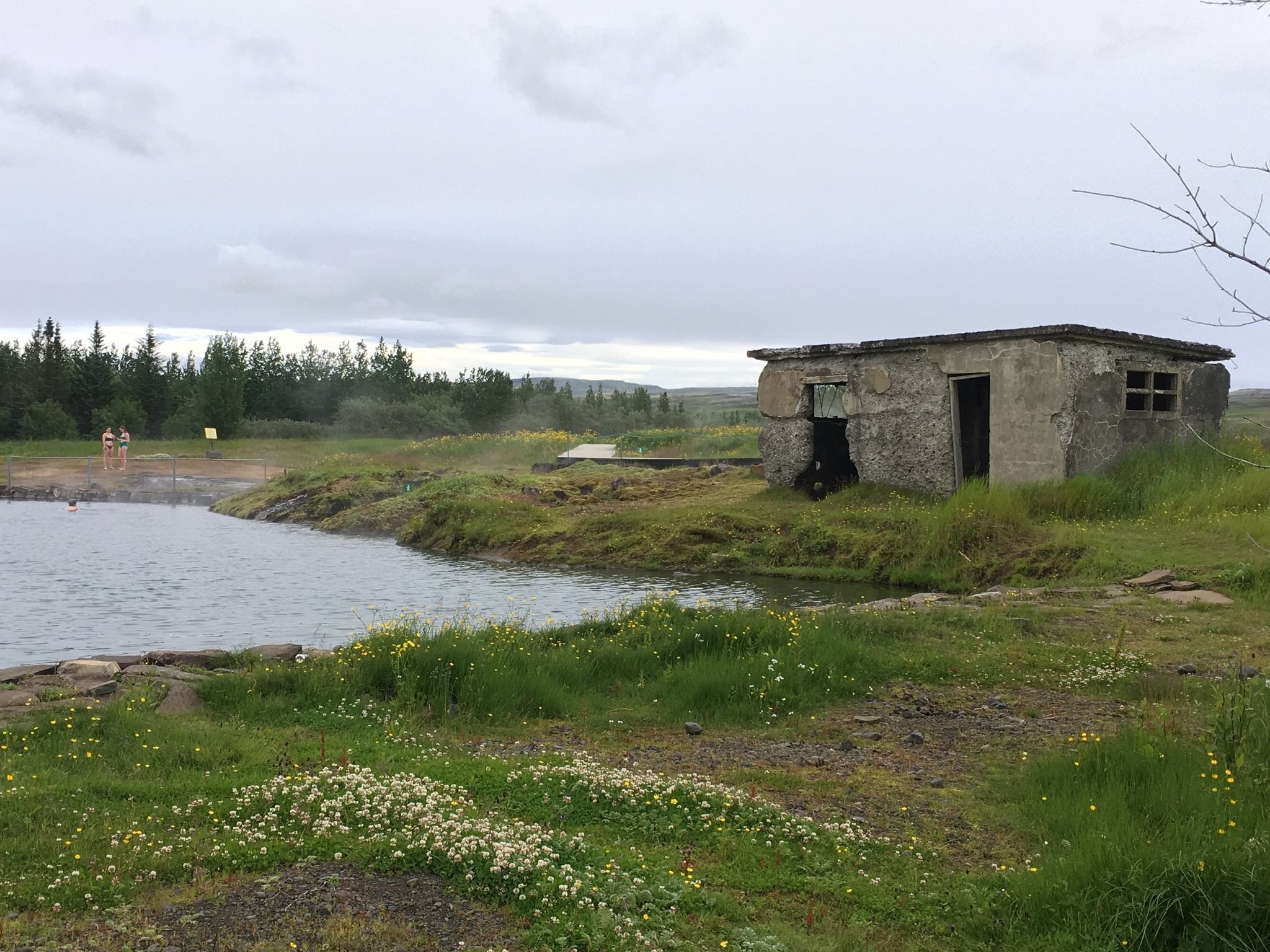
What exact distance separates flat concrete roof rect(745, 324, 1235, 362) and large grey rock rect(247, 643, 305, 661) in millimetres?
13142

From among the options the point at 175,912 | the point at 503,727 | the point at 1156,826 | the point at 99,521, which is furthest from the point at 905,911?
the point at 99,521

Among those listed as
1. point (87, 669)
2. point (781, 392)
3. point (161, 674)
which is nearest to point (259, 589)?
point (87, 669)

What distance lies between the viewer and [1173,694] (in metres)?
8.02

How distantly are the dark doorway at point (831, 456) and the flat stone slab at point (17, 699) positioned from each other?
55.7ft

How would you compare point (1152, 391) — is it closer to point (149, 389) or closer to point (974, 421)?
point (974, 421)

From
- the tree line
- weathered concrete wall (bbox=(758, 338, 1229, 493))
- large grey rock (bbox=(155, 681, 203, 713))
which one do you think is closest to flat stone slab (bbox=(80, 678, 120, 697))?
large grey rock (bbox=(155, 681, 203, 713))

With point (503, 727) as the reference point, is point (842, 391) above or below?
above

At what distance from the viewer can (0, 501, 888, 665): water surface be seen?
40.8 feet

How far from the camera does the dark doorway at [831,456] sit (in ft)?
74.0

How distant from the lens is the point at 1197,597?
1195 centimetres

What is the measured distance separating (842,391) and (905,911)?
18243 mm

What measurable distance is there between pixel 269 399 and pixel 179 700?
6518 cm

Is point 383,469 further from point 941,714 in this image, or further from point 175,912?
point 175,912

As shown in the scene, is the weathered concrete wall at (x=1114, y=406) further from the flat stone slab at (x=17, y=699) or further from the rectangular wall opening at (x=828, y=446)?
the flat stone slab at (x=17, y=699)
